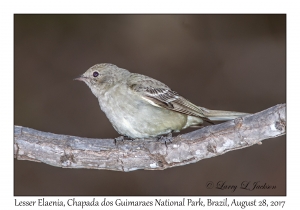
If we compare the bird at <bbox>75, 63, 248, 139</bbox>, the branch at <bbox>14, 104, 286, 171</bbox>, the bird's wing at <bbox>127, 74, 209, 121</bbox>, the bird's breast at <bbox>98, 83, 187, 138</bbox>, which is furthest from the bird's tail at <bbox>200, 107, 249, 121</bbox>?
the branch at <bbox>14, 104, 286, 171</bbox>

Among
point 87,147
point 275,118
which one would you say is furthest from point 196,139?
point 87,147

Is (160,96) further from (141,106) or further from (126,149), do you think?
(126,149)

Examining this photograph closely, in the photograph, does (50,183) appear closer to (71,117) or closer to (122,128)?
(71,117)

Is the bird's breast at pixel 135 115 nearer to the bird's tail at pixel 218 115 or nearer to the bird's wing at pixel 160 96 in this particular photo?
the bird's wing at pixel 160 96

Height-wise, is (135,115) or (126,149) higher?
(135,115)

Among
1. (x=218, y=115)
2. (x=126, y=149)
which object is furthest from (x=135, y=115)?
(x=218, y=115)

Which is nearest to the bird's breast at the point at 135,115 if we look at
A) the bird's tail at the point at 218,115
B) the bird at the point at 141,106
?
the bird at the point at 141,106
